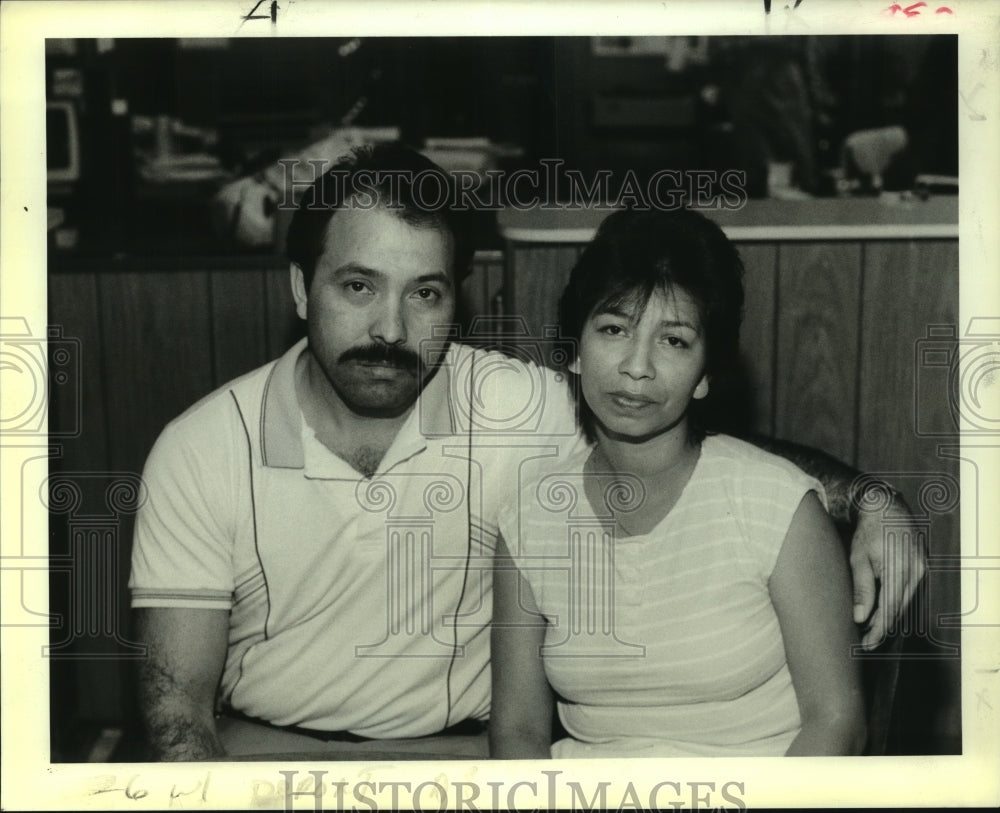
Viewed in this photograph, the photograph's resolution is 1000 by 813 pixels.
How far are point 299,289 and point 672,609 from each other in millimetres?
761

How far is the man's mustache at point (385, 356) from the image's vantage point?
1.77 metres

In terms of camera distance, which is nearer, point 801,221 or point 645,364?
point 645,364

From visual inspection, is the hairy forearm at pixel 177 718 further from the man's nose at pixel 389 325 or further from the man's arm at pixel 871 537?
the man's arm at pixel 871 537

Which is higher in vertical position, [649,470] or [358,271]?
[358,271]

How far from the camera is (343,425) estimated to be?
1.81 metres

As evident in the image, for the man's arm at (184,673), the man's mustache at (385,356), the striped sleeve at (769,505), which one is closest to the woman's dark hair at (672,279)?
the striped sleeve at (769,505)

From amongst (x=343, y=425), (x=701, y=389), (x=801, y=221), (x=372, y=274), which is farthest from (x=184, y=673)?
(x=801, y=221)

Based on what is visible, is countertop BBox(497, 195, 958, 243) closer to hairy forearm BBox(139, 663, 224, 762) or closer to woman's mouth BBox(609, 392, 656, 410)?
woman's mouth BBox(609, 392, 656, 410)

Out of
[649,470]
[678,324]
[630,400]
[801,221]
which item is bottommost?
[649,470]

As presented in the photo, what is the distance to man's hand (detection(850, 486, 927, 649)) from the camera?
5.68 ft

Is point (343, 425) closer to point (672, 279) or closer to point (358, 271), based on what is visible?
point (358, 271)

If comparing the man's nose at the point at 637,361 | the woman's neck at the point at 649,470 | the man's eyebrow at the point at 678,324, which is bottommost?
the woman's neck at the point at 649,470

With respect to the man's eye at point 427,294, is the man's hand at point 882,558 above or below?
below

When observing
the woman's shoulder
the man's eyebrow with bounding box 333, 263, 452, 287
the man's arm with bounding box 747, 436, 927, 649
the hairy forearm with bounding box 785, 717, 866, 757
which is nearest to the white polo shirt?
the man's eyebrow with bounding box 333, 263, 452, 287
